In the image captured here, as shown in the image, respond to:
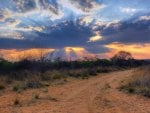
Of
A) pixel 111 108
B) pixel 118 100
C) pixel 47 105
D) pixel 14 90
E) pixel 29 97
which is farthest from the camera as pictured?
pixel 14 90

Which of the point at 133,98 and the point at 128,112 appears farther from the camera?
the point at 133,98

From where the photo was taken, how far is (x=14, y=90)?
25.2 m

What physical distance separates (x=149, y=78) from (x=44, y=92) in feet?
25.0

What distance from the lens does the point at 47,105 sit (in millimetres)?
18047

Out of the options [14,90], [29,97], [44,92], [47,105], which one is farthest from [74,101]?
[14,90]

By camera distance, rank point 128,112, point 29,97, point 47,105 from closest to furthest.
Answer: point 128,112 → point 47,105 → point 29,97

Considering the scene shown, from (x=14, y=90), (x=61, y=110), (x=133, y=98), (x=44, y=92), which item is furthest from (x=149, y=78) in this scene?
(x=61, y=110)

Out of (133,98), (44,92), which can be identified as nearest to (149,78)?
(133,98)

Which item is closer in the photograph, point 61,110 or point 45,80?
point 61,110

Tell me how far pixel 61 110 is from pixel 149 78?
1141 cm

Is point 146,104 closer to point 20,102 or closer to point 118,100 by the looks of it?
point 118,100

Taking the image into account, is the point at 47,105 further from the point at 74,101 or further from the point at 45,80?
the point at 45,80

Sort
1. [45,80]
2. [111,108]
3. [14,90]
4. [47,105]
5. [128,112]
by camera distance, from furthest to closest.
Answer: [45,80], [14,90], [47,105], [111,108], [128,112]

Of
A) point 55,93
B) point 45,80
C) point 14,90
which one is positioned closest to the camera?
point 55,93
